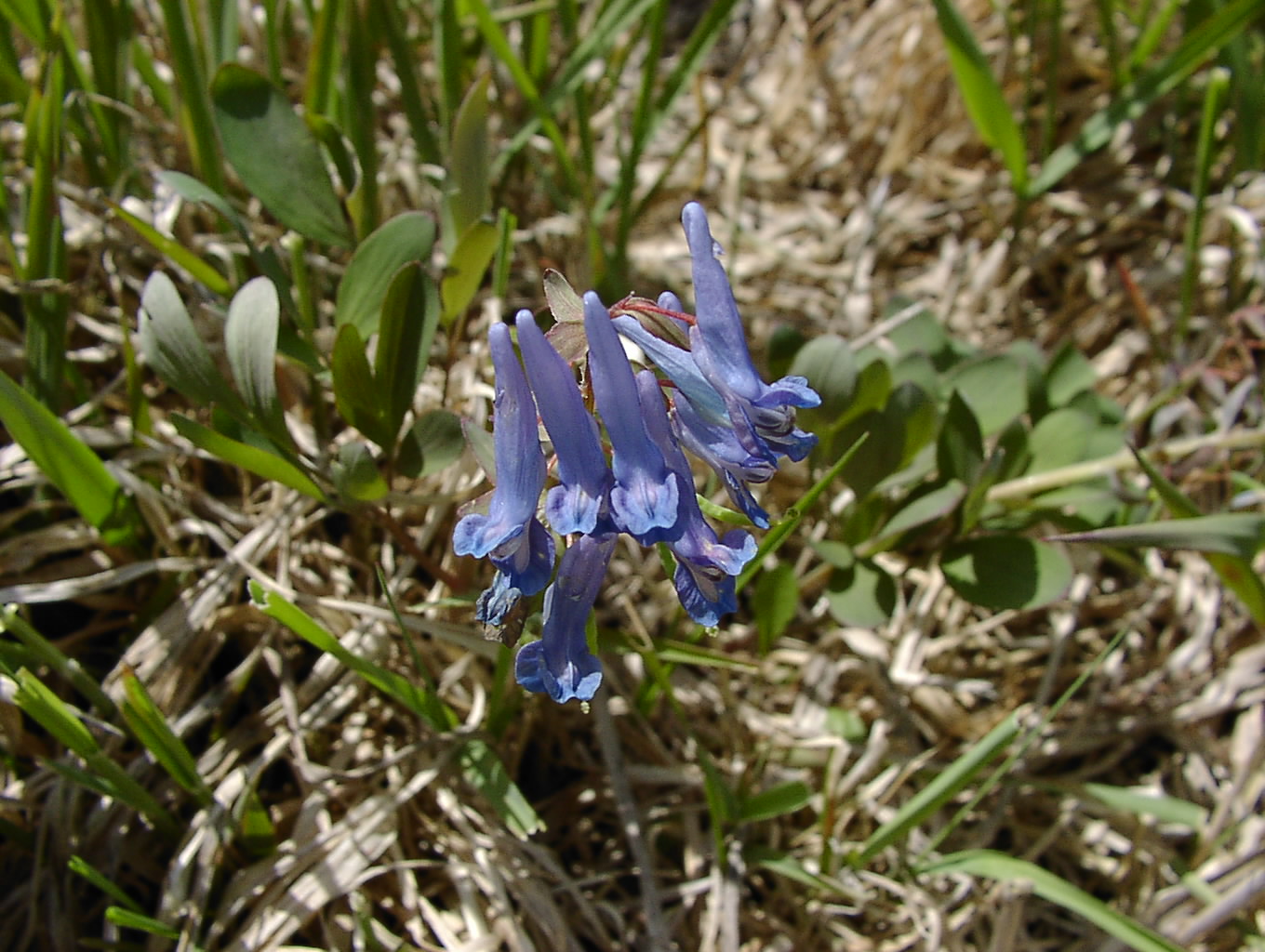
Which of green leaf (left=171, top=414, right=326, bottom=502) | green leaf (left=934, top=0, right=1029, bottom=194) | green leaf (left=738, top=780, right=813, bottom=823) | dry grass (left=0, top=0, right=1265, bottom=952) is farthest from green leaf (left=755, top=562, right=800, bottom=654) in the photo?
green leaf (left=934, top=0, right=1029, bottom=194)

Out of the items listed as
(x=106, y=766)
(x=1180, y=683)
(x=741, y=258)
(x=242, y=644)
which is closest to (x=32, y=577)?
(x=242, y=644)

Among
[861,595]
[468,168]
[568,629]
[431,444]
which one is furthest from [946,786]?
[468,168]

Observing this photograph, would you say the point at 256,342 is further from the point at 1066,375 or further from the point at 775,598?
the point at 1066,375

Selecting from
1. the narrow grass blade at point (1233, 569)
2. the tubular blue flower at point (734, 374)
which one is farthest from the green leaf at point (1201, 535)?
the tubular blue flower at point (734, 374)

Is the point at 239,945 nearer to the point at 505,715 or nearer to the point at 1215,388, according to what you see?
the point at 505,715

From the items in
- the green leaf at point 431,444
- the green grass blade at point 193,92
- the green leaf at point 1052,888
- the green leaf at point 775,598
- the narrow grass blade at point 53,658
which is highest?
the green grass blade at point 193,92

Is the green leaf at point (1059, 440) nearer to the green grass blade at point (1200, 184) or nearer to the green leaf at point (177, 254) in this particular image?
the green grass blade at point (1200, 184)

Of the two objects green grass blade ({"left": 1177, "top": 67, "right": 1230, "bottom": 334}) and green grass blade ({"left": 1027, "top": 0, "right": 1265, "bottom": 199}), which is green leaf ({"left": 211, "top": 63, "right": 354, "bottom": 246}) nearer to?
green grass blade ({"left": 1027, "top": 0, "right": 1265, "bottom": 199})
